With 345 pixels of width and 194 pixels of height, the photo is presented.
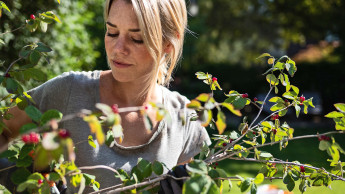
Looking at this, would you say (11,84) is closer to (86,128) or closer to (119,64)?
(119,64)

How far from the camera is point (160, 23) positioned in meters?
1.87

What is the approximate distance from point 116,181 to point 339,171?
970mm

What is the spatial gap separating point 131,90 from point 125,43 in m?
0.41

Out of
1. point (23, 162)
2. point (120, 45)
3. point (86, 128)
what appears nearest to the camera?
point (23, 162)

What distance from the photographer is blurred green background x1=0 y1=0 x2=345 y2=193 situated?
420 centimetres

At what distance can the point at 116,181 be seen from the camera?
2002 mm

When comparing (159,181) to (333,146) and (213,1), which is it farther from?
(213,1)

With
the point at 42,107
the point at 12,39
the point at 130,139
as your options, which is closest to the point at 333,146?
the point at 130,139

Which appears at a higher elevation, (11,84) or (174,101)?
(11,84)

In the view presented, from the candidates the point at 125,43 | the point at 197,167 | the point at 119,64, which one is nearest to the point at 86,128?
the point at 119,64

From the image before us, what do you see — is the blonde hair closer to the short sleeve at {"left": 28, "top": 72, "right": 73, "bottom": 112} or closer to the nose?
the nose

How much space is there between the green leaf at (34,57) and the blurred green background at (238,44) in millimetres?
300

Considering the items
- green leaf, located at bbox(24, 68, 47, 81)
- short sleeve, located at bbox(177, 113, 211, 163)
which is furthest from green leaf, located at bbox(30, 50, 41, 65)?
short sleeve, located at bbox(177, 113, 211, 163)

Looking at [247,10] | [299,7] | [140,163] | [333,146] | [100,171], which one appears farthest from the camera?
[247,10]
